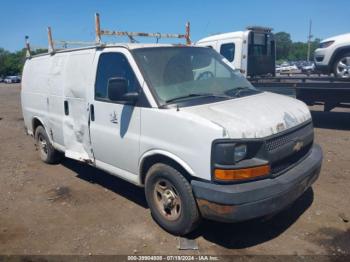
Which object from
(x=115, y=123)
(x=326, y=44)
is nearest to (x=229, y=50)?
(x=326, y=44)

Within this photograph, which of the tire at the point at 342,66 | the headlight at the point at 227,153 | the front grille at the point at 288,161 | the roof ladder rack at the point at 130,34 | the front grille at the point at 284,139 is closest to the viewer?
the headlight at the point at 227,153

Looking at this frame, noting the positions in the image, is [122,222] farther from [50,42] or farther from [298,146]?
[50,42]

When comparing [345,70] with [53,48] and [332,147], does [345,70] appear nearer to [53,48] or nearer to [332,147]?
[332,147]

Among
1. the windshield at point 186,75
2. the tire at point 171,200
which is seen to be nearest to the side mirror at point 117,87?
the windshield at point 186,75

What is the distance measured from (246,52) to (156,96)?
7655mm

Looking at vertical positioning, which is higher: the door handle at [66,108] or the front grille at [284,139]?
the door handle at [66,108]

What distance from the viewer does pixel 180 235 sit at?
3797mm

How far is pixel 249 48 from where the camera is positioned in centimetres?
1077

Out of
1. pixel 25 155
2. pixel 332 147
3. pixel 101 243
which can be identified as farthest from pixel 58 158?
pixel 332 147

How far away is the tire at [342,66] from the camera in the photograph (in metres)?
8.43

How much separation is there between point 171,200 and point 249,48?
8174mm

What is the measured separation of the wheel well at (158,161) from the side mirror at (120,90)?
0.71 m

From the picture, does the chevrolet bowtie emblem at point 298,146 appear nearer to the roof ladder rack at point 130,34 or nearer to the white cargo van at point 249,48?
the roof ladder rack at point 130,34

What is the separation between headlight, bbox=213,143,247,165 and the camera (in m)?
3.09
